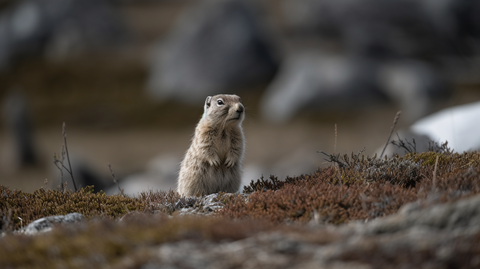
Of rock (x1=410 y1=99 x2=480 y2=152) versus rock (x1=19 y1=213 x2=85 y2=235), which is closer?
rock (x1=19 y1=213 x2=85 y2=235)

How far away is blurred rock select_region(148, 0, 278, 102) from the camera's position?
4159 centimetres

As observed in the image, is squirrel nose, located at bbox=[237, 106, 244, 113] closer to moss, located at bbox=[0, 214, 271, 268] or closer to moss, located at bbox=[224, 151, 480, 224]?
moss, located at bbox=[224, 151, 480, 224]

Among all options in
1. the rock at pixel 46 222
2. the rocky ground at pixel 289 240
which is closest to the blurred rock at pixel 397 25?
the rocky ground at pixel 289 240

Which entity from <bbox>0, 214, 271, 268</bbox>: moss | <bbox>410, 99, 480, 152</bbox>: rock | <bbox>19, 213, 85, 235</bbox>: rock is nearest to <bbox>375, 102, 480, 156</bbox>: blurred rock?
<bbox>410, 99, 480, 152</bbox>: rock

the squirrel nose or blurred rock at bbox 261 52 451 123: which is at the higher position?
blurred rock at bbox 261 52 451 123

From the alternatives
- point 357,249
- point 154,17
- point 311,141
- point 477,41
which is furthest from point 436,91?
point 154,17

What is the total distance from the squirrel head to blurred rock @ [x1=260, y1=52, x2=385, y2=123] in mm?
27876

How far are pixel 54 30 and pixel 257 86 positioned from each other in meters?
25.6

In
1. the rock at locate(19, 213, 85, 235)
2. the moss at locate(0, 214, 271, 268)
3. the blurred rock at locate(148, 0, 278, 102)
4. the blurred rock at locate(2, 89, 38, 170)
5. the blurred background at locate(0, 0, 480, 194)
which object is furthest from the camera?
the blurred rock at locate(148, 0, 278, 102)

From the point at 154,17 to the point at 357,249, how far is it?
224 ft

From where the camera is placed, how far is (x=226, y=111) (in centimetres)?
994

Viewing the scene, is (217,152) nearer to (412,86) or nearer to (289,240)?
(289,240)

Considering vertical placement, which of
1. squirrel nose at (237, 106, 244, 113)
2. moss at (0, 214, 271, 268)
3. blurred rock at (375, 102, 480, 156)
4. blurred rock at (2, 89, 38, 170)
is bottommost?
moss at (0, 214, 271, 268)

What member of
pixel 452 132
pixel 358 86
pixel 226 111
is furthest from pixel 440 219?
pixel 358 86
